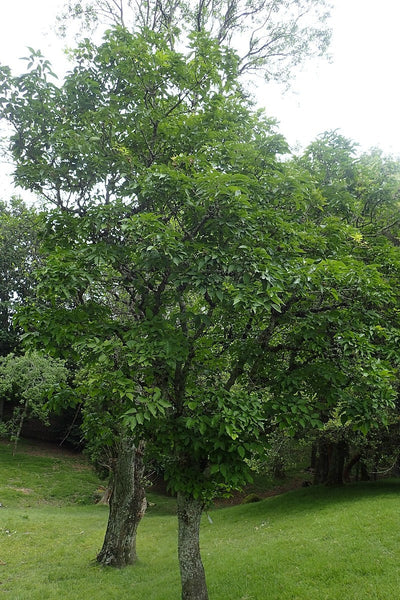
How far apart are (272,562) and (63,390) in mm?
6124

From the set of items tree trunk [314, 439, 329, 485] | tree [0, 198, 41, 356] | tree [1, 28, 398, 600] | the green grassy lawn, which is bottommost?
the green grassy lawn

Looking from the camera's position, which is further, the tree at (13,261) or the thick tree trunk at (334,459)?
the tree at (13,261)

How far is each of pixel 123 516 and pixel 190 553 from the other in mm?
4319

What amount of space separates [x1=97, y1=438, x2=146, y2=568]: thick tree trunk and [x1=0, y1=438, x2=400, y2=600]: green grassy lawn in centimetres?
43

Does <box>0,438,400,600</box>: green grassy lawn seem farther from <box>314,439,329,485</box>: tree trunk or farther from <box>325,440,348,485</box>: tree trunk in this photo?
<box>314,439,329,485</box>: tree trunk

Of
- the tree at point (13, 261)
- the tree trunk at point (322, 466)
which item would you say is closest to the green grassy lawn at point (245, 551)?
the tree trunk at point (322, 466)

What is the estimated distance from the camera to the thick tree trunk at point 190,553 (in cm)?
638

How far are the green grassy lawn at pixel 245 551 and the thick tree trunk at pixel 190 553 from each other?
1.37m

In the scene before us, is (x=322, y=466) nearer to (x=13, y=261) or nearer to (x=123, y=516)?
(x=123, y=516)

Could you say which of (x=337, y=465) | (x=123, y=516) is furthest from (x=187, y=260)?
(x=337, y=465)

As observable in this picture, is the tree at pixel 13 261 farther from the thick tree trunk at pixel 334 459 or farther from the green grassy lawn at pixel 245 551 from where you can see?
the thick tree trunk at pixel 334 459

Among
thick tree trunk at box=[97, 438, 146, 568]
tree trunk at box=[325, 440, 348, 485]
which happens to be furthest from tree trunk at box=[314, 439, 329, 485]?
thick tree trunk at box=[97, 438, 146, 568]

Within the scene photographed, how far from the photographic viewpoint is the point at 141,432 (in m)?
6.10

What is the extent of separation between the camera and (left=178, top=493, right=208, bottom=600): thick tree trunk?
6.38 metres
